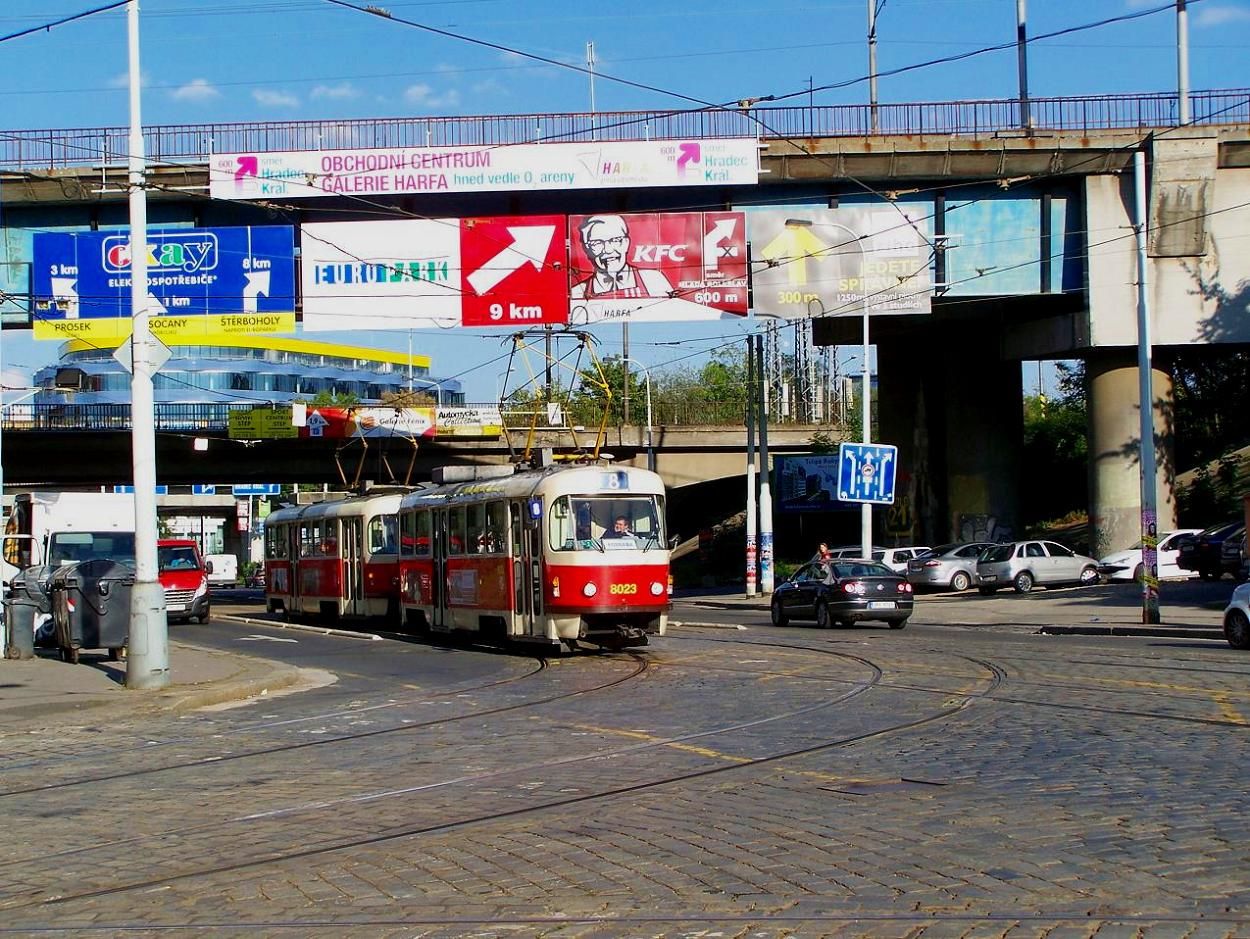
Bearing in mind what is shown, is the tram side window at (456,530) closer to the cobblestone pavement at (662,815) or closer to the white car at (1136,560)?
the cobblestone pavement at (662,815)

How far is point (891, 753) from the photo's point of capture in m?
11.1

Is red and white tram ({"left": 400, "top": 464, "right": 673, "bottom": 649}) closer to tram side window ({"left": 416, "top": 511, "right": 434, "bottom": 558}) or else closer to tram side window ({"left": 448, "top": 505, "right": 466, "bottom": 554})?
tram side window ({"left": 448, "top": 505, "right": 466, "bottom": 554})

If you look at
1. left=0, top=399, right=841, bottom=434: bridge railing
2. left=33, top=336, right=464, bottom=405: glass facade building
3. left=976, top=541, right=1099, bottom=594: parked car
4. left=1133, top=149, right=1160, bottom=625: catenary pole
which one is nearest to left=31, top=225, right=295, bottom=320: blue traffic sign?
left=0, top=399, right=841, bottom=434: bridge railing

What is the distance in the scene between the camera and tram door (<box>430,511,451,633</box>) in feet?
88.9

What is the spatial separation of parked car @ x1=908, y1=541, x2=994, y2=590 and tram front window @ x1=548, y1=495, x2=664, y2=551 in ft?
77.6

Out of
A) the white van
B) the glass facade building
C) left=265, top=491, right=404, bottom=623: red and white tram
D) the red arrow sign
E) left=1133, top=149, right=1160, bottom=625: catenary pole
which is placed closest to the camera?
left=1133, top=149, right=1160, bottom=625: catenary pole

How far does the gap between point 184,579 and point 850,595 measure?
1748 cm

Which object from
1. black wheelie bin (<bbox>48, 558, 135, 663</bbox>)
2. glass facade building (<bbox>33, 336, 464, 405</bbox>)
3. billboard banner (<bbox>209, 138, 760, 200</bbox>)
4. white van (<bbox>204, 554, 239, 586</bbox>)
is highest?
glass facade building (<bbox>33, 336, 464, 405</bbox>)

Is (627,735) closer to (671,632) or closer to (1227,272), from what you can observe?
(671,632)

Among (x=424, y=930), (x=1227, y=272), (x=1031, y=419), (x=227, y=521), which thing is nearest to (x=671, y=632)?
(x=1227, y=272)

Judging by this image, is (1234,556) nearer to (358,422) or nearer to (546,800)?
(358,422)

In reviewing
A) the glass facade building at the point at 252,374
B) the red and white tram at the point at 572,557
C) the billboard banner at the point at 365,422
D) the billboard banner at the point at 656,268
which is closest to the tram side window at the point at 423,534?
the red and white tram at the point at 572,557

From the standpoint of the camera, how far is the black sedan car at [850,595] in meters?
29.6

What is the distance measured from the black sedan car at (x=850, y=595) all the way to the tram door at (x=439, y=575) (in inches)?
316
